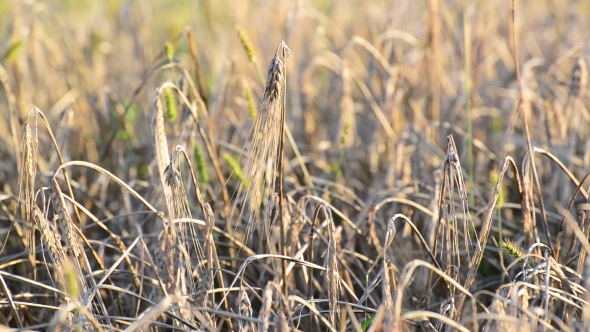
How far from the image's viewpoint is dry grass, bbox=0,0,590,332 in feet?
3.84

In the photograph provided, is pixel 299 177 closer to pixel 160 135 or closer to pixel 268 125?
pixel 160 135

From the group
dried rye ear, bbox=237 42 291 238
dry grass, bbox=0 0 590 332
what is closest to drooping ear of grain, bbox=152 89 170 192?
dry grass, bbox=0 0 590 332

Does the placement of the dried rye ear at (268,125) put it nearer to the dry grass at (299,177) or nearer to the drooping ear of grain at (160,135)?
the dry grass at (299,177)

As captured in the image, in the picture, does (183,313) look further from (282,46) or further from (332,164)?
(332,164)

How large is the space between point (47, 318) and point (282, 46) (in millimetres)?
1034

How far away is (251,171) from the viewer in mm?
1005

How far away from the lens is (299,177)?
2.32 metres

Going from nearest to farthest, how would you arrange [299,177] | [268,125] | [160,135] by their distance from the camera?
[268,125]
[160,135]
[299,177]

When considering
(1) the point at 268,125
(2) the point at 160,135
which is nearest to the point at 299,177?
(2) the point at 160,135

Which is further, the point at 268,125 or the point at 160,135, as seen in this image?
the point at 160,135

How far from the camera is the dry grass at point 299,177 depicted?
1.17m

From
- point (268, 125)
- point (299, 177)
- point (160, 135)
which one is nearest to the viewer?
point (268, 125)

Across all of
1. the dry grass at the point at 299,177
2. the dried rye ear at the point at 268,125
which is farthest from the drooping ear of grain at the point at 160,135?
the dried rye ear at the point at 268,125

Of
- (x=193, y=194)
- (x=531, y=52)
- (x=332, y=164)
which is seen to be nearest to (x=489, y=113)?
(x=332, y=164)
